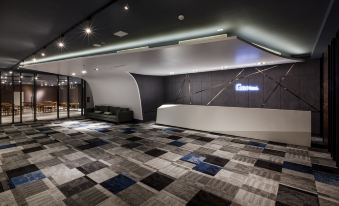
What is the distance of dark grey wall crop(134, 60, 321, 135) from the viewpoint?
6418 millimetres

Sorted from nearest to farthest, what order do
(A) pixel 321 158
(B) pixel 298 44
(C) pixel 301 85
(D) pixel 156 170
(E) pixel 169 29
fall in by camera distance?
(D) pixel 156 170
(E) pixel 169 29
(A) pixel 321 158
(B) pixel 298 44
(C) pixel 301 85

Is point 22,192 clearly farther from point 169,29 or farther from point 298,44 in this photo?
point 298,44

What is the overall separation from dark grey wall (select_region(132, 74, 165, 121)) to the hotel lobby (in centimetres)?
288

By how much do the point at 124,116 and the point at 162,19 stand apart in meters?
6.97

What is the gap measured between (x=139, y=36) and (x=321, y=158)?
5544mm

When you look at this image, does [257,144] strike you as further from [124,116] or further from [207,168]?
[124,116]

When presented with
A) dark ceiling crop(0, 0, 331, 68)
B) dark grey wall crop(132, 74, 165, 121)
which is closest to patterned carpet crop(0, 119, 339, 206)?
dark ceiling crop(0, 0, 331, 68)

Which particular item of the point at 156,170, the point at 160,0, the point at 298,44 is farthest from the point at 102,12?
the point at 298,44

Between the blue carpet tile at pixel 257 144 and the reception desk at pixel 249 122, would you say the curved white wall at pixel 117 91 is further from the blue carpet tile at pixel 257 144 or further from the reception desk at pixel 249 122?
the blue carpet tile at pixel 257 144

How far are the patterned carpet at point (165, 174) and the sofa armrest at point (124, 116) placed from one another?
11.9ft

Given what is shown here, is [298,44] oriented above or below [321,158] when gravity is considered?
above

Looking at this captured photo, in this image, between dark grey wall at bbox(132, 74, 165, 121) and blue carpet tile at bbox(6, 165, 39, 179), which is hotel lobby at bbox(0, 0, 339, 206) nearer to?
blue carpet tile at bbox(6, 165, 39, 179)

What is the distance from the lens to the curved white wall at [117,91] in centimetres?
947

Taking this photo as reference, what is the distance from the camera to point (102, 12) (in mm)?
3229
